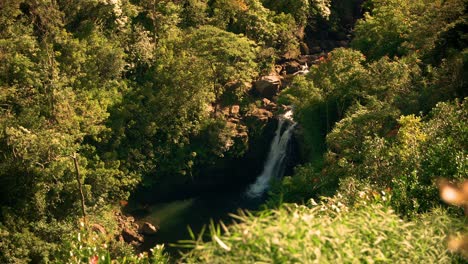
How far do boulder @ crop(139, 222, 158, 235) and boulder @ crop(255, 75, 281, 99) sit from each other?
12.4 m

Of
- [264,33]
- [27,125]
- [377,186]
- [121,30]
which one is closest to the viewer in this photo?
[377,186]

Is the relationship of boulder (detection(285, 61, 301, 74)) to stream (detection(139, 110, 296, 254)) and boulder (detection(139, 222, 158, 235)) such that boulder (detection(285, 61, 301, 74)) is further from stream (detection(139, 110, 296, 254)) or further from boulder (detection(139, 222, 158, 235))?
boulder (detection(139, 222, 158, 235))

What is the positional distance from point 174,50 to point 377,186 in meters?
18.7

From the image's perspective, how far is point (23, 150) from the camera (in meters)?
20.5

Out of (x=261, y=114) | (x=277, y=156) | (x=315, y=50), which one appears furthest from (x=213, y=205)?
(x=315, y=50)

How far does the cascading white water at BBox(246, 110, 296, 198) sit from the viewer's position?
31.0 metres

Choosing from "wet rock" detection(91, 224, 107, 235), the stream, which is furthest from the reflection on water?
"wet rock" detection(91, 224, 107, 235)

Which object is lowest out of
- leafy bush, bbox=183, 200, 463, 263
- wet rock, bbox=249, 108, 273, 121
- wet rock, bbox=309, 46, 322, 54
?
wet rock, bbox=249, 108, 273, 121

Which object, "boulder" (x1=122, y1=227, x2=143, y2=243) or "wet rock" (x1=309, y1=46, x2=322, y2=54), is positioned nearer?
"boulder" (x1=122, y1=227, x2=143, y2=243)

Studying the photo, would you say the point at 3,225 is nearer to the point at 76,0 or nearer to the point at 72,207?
the point at 72,207

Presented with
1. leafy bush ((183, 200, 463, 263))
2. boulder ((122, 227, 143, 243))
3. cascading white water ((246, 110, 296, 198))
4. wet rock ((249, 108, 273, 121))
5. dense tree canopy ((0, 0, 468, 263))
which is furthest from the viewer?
wet rock ((249, 108, 273, 121))

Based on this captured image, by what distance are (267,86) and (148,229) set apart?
13098 millimetres

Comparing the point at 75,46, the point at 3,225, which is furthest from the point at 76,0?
the point at 3,225

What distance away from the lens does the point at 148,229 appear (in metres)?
26.1
